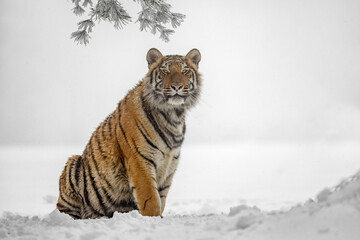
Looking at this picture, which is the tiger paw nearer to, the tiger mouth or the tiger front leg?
the tiger front leg

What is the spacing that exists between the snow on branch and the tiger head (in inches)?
38.5

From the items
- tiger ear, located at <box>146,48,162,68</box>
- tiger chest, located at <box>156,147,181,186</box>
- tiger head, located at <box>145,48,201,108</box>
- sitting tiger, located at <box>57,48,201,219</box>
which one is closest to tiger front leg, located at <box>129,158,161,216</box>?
sitting tiger, located at <box>57,48,201,219</box>

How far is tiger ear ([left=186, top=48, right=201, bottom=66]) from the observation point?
4.57 meters

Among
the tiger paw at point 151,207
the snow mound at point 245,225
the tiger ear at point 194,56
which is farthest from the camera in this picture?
the tiger ear at point 194,56

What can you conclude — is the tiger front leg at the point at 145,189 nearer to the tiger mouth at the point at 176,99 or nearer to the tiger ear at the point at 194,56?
the tiger mouth at the point at 176,99

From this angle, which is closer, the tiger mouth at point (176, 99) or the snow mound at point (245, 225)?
the snow mound at point (245, 225)

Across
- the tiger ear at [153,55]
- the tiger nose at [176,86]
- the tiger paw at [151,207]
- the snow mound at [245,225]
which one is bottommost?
the snow mound at [245,225]

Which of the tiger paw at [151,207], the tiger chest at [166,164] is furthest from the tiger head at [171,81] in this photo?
the tiger paw at [151,207]

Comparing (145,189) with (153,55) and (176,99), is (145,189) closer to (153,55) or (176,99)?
(176,99)

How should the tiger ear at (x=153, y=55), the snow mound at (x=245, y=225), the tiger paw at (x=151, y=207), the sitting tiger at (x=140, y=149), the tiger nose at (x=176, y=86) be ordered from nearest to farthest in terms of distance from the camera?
the snow mound at (x=245, y=225) < the tiger paw at (x=151, y=207) < the sitting tiger at (x=140, y=149) < the tiger nose at (x=176, y=86) < the tiger ear at (x=153, y=55)

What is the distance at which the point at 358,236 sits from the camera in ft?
5.76

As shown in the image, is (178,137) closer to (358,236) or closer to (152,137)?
(152,137)

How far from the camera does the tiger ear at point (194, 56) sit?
15.0 feet

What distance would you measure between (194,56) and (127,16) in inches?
45.5
